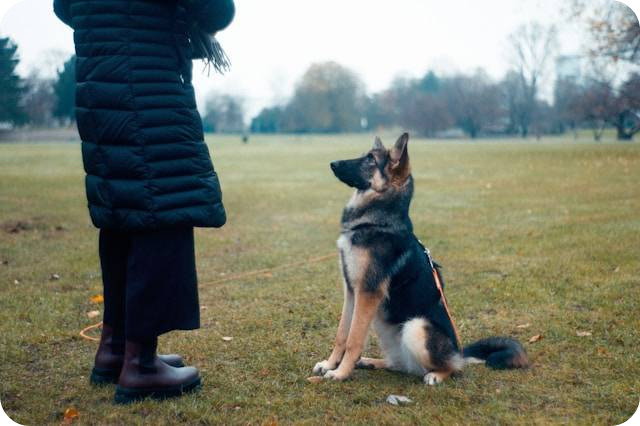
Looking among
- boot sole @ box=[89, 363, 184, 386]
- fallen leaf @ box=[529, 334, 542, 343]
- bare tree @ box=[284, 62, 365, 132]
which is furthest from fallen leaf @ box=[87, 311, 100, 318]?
bare tree @ box=[284, 62, 365, 132]

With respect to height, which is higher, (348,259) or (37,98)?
(37,98)

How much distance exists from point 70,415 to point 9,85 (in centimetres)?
1006

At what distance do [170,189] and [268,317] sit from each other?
2.40m

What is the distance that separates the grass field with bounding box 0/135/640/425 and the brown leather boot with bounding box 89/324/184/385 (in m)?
0.10

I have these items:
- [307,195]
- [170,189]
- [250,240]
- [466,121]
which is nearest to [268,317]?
[170,189]

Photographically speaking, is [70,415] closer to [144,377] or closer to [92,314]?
[144,377]

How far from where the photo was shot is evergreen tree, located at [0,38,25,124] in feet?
33.0

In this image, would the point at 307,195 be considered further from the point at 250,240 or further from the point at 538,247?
the point at 538,247

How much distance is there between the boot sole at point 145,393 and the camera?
340cm

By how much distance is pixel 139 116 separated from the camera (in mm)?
3146

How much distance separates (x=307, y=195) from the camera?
1634cm

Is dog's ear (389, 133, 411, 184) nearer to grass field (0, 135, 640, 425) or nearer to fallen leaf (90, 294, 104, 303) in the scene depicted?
grass field (0, 135, 640, 425)

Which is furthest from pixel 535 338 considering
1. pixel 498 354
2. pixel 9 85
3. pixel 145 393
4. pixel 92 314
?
pixel 9 85

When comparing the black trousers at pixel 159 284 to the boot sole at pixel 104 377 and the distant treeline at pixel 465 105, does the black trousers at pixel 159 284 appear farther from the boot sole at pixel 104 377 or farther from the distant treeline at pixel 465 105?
the distant treeline at pixel 465 105
